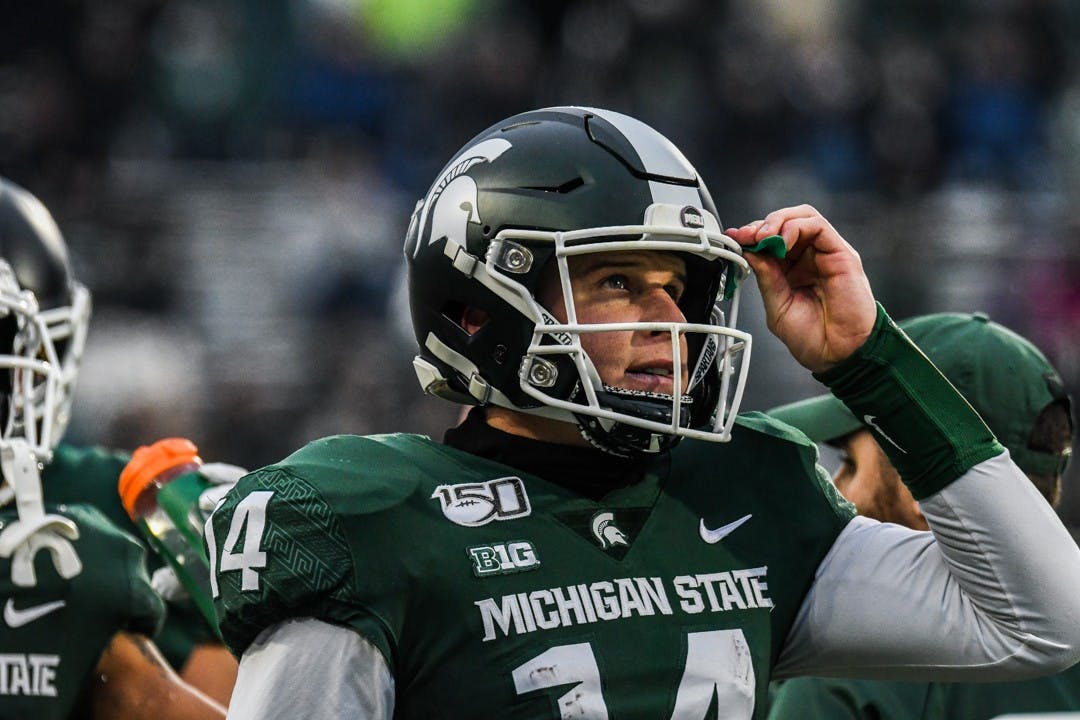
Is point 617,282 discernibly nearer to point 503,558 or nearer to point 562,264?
point 562,264

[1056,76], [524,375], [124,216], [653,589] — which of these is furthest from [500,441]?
[1056,76]

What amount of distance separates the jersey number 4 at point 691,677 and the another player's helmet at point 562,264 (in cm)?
25

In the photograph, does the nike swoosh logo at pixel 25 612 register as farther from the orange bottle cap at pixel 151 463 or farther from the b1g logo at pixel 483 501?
the b1g logo at pixel 483 501

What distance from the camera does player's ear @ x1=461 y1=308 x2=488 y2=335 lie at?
2.08 m

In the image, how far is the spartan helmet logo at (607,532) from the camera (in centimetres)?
199

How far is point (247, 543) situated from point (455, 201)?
52 centimetres

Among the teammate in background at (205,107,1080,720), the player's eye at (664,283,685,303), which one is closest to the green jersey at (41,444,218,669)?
the teammate in background at (205,107,1080,720)

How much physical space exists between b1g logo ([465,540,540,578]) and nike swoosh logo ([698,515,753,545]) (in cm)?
24

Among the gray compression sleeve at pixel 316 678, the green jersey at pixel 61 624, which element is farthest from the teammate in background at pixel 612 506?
the green jersey at pixel 61 624

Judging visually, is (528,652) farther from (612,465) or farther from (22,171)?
(22,171)

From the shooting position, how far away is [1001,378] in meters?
2.61

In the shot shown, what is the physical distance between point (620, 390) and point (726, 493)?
0.25 metres

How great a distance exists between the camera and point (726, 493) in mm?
2102

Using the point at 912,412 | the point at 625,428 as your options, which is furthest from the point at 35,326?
the point at 912,412
